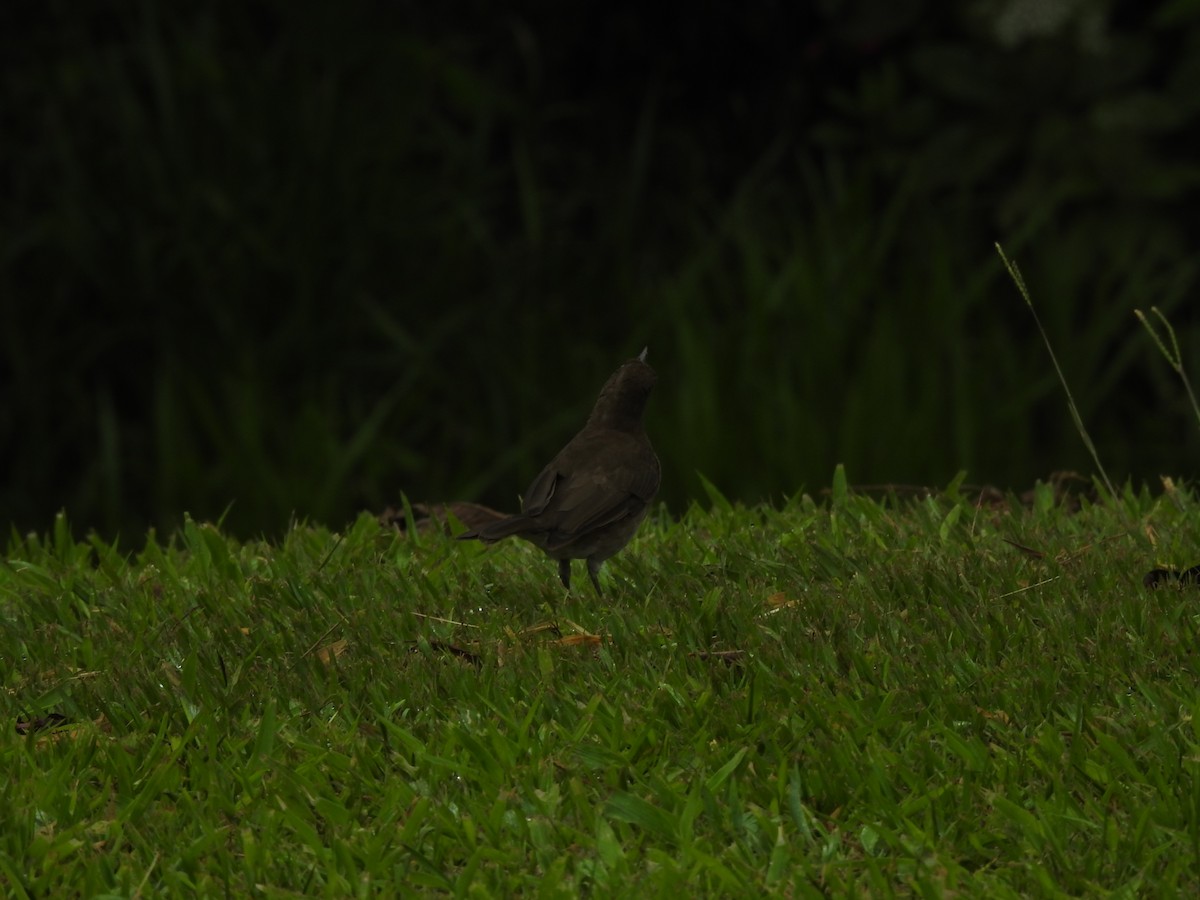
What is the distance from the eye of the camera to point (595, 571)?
487 centimetres

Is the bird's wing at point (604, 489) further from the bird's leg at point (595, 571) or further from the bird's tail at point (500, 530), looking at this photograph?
the bird's leg at point (595, 571)

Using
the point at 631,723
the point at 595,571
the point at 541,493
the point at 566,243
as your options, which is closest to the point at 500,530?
the point at 541,493

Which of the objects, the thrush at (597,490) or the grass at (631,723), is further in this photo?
the thrush at (597,490)

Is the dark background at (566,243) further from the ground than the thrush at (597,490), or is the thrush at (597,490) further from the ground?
the thrush at (597,490)

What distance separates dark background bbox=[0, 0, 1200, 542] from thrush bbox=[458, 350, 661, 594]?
238 cm

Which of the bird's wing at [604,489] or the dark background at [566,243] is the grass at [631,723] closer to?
the bird's wing at [604,489]

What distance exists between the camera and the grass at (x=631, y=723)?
3625 millimetres

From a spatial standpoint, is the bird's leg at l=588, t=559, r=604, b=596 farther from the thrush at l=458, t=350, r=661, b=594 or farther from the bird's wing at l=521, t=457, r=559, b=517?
the bird's wing at l=521, t=457, r=559, b=517

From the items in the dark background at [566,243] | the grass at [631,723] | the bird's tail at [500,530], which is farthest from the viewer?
the dark background at [566,243]

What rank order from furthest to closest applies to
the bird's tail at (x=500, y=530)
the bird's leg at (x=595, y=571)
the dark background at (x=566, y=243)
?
the dark background at (x=566, y=243), the bird's leg at (x=595, y=571), the bird's tail at (x=500, y=530)

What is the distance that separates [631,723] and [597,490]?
75cm

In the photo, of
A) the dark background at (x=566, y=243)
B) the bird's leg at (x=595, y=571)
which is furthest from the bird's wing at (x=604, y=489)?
the dark background at (x=566, y=243)

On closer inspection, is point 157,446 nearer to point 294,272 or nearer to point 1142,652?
point 294,272

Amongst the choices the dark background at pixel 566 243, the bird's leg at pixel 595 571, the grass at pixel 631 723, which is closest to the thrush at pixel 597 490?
the bird's leg at pixel 595 571
